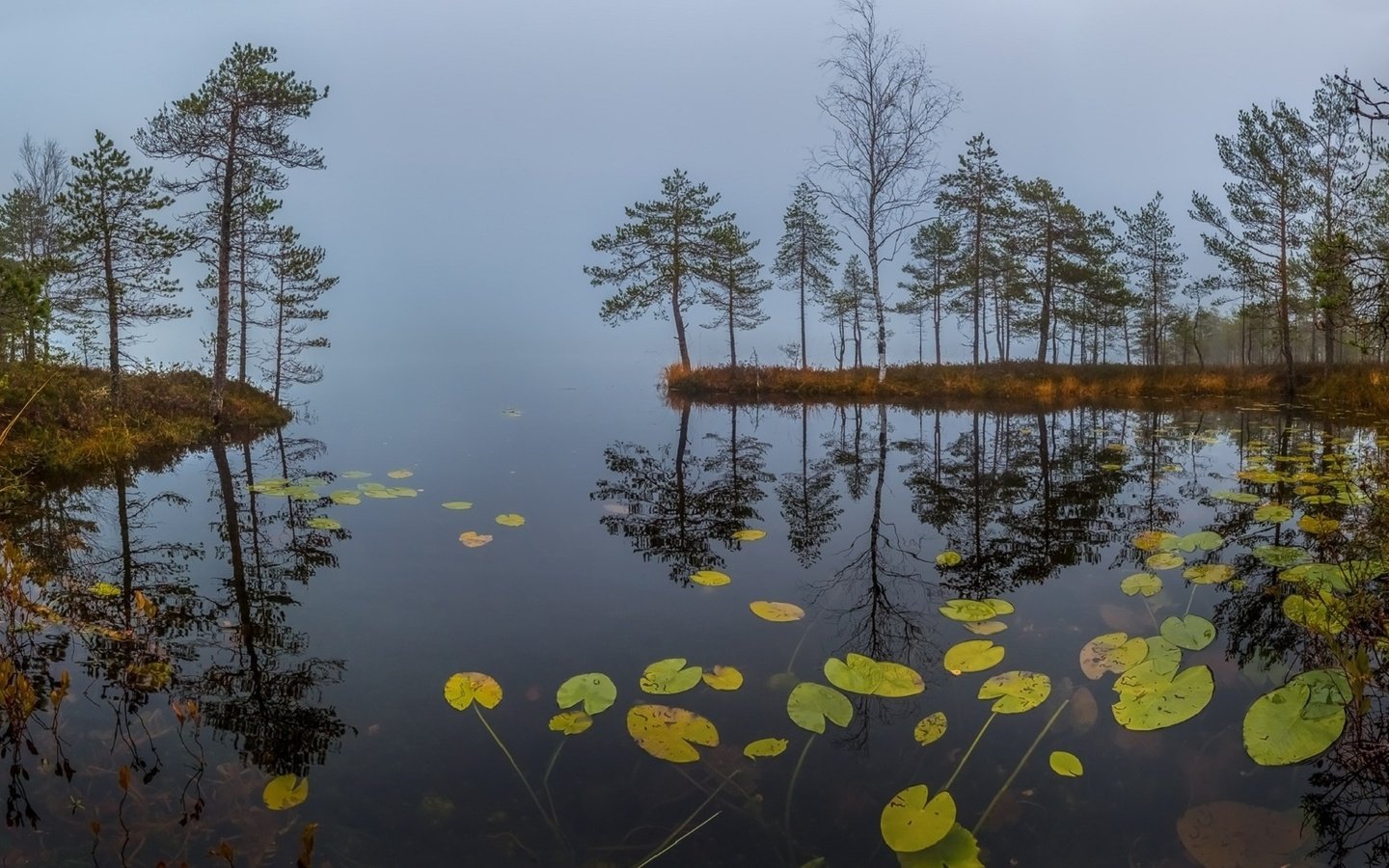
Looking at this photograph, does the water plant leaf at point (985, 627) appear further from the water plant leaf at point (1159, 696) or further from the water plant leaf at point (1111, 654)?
the water plant leaf at point (1159, 696)

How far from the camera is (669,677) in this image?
3.35 m

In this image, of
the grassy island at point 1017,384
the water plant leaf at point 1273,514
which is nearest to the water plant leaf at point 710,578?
the water plant leaf at point 1273,514

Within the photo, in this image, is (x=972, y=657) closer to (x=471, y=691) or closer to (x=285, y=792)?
(x=471, y=691)

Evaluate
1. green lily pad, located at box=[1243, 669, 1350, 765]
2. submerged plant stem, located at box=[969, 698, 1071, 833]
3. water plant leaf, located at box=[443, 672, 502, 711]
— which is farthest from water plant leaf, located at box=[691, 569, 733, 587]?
green lily pad, located at box=[1243, 669, 1350, 765]

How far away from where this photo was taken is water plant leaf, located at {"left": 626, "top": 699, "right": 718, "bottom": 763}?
2.74m

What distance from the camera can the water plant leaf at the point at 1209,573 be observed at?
4598mm

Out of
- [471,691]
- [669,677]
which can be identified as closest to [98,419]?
[471,691]

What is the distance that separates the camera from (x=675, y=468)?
9.73m

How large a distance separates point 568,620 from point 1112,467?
8.43 m

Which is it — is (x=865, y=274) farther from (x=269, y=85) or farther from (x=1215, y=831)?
(x=1215, y=831)

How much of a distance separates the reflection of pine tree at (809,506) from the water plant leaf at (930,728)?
2.35 meters

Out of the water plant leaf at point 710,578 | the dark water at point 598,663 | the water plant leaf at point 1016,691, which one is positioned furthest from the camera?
the water plant leaf at point 710,578

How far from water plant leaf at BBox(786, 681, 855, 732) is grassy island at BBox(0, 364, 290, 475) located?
7357 mm

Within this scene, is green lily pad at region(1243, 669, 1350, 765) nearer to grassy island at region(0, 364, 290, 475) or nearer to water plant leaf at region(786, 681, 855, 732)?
water plant leaf at region(786, 681, 855, 732)
